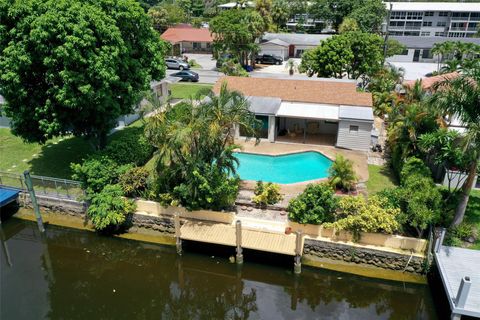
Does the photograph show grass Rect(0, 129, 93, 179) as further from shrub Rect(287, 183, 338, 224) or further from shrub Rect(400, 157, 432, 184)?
shrub Rect(400, 157, 432, 184)

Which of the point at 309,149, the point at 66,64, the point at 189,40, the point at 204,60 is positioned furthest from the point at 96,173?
the point at 189,40

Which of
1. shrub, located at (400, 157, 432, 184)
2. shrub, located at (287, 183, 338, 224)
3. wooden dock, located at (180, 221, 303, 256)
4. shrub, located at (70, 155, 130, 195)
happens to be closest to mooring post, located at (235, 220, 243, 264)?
wooden dock, located at (180, 221, 303, 256)

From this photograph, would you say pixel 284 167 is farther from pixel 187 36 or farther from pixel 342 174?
pixel 187 36

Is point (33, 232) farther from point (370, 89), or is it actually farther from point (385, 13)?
point (385, 13)

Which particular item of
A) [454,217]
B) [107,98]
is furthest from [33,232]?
[454,217]

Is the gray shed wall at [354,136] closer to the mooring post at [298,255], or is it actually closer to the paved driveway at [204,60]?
the mooring post at [298,255]

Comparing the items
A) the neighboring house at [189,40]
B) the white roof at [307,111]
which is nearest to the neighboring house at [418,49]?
the neighboring house at [189,40]
